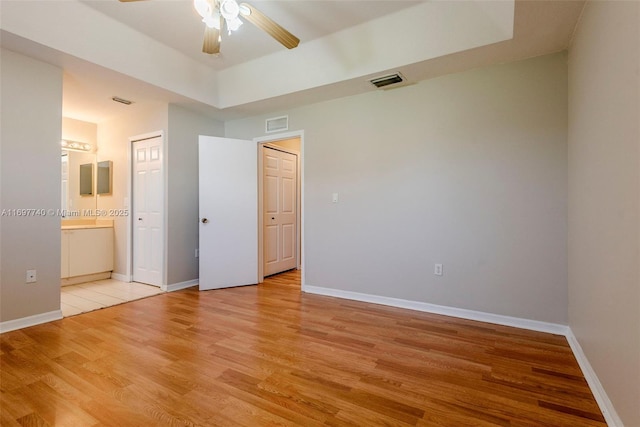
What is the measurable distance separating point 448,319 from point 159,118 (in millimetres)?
4192

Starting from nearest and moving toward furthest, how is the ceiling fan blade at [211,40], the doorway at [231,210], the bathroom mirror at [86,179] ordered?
the ceiling fan blade at [211,40] → the doorway at [231,210] → the bathroom mirror at [86,179]

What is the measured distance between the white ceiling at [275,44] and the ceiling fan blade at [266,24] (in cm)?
61

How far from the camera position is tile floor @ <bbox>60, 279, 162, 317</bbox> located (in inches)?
127

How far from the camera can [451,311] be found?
2959 mm

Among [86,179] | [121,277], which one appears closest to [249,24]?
[86,179]

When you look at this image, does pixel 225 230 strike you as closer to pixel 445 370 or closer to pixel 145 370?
pixel 145 370

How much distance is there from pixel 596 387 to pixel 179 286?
4.15 meters

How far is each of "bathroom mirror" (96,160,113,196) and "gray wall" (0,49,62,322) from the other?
181cm

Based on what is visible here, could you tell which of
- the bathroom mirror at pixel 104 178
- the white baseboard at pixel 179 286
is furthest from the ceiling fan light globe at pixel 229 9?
the bathroom mirror at pixel 104 178

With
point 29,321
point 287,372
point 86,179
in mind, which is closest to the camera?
point 287,372

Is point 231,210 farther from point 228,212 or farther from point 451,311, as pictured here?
point 451,311

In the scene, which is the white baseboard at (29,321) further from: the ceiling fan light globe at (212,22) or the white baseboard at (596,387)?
the white baseboard at (596,387)

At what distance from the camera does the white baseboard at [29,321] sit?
2561mm

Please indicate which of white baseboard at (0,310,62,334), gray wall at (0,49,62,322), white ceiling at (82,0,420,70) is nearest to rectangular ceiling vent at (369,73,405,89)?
white ceiling at (82,0,420,70)
